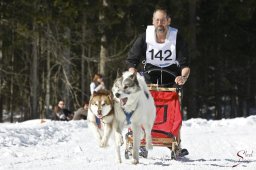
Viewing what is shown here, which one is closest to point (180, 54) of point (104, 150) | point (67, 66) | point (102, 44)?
point (104, 150)

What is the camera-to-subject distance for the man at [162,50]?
6848 millimetres

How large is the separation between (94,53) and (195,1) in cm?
510

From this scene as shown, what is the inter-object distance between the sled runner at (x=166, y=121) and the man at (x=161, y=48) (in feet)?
0.94

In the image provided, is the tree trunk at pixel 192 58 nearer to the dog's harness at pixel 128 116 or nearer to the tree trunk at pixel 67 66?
the tree trunk at pixel 67 66

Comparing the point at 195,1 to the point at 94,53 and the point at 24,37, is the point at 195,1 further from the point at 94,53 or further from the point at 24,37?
the point at 24,37

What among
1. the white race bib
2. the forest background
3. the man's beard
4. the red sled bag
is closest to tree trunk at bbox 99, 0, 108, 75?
the forest background

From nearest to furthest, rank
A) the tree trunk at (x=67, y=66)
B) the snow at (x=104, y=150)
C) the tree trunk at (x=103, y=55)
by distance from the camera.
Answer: the snow at (x=104, y=150)
the tree trunk at (x=103, y=55)
the tree trunk at (x=67, y=66)

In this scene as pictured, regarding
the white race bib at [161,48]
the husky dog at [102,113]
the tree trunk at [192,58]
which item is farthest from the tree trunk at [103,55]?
the husky dog at [102,113]

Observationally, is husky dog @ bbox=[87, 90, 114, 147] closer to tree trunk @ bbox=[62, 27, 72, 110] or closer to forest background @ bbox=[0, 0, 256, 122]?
forest background @ bbox=[0, 0, 256, 122]

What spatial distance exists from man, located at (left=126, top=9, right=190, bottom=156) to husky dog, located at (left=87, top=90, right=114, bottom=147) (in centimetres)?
94

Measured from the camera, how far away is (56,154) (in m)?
7.92

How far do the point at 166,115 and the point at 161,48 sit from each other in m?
0.88

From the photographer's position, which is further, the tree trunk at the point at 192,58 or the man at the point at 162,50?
the tree trunk at the point at 192,58

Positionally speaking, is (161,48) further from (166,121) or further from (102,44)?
(102,44)
